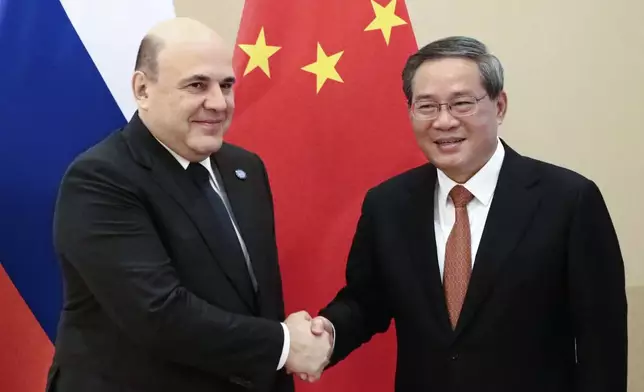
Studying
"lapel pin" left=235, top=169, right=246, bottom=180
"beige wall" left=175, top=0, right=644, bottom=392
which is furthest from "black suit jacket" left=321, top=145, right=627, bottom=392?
"beige wall" left=175, top=0, right=644, bottom=392

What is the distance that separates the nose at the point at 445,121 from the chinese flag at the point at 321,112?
0.50 metres

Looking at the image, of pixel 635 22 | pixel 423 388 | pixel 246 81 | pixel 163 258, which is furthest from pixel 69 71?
pixel 635 22

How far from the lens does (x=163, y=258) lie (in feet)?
5.03

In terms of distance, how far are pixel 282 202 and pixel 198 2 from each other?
1.02 meters

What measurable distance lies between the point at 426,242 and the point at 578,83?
130 centimetres

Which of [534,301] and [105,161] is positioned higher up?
[105,161]

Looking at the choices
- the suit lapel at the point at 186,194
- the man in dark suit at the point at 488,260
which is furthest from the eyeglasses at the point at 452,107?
the suit lapel at the point at 186,194

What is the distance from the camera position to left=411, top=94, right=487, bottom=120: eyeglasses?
165cm

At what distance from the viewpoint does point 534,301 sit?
1.59 meters

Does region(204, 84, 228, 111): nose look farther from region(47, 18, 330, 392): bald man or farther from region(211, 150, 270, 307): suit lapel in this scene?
region(211, 150, 270, 307): suit lapel

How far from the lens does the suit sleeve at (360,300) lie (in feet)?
6.10

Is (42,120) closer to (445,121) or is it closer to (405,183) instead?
(405,183)

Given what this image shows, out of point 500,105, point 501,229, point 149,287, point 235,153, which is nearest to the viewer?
point 149,287

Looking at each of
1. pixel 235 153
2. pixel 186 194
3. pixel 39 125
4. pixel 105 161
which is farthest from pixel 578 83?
pixel 39 125
